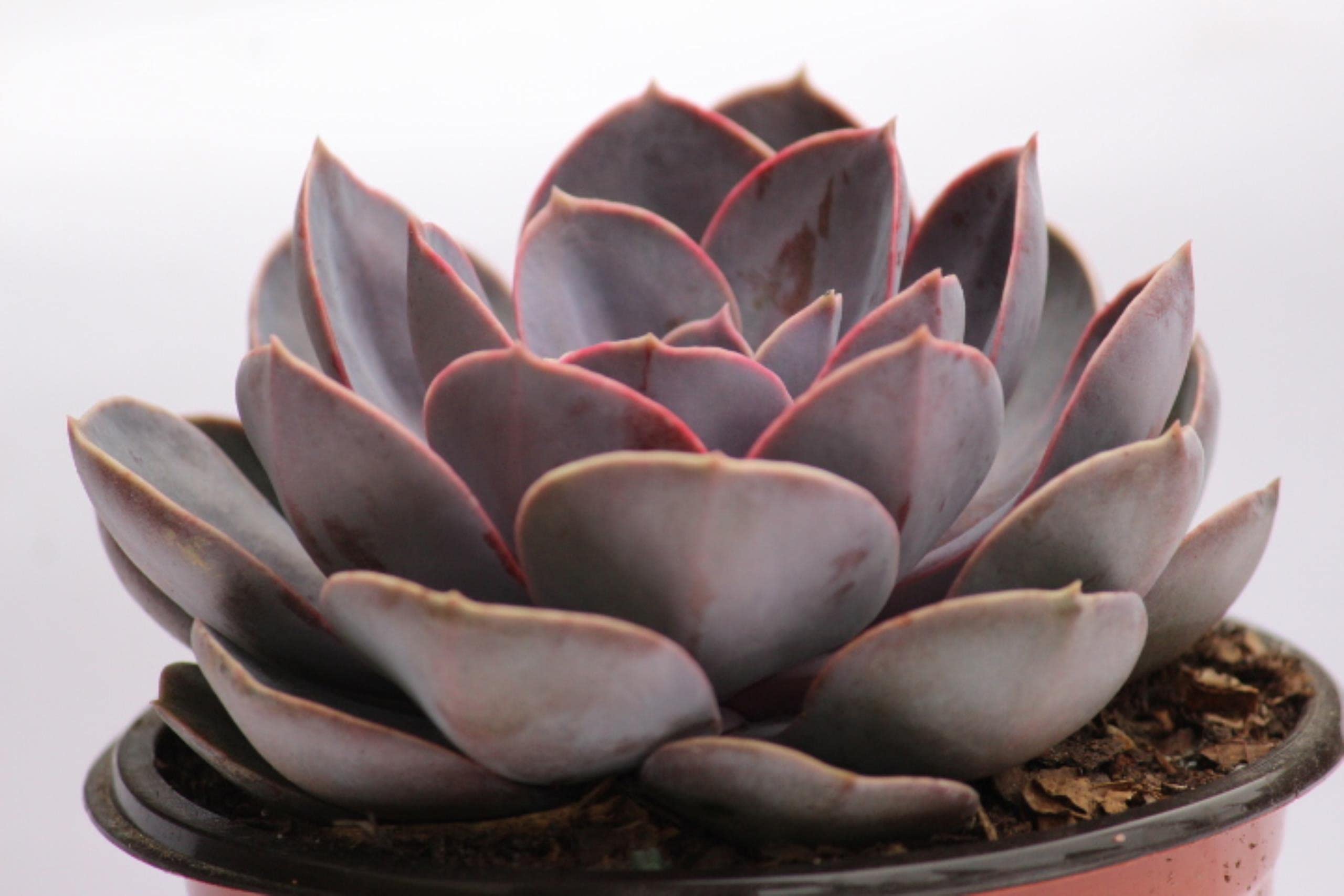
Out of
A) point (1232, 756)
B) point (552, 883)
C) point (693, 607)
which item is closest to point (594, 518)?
point (693, 607)

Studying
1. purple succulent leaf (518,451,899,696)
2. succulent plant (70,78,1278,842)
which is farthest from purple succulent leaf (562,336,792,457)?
purple succulent leaf (518,451,899,696)

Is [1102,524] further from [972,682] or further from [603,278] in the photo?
[603,278]

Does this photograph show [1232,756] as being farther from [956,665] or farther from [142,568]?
[142,568]

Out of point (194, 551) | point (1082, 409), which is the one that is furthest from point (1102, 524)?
point (194, 551)

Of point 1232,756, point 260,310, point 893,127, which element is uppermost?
point 893,127

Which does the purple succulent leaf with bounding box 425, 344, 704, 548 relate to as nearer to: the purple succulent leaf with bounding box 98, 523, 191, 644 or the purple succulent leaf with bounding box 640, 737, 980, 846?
the purple succulent leaf with bounding box 640, 737, 980, 846
